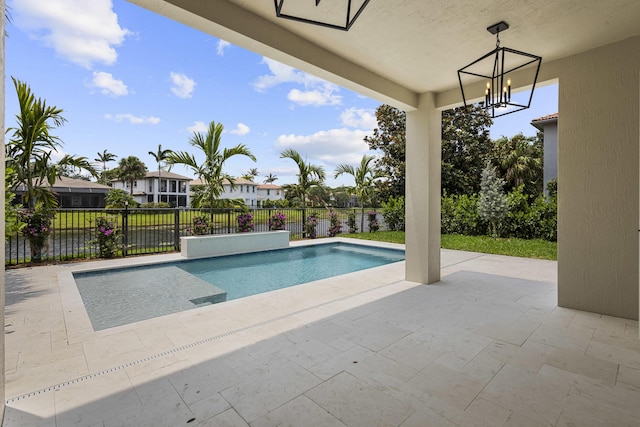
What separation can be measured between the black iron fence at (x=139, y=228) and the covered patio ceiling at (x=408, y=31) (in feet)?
17.6

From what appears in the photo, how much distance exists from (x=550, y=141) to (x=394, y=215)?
22.2ft

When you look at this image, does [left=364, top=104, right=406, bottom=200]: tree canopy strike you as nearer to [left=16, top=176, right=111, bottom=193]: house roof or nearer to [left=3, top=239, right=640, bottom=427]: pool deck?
[left=3, top=239, right=640, bottom=427]: pool deck

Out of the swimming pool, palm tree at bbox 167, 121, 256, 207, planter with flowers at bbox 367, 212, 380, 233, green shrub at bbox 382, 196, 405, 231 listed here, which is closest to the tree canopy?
green shrub at bbox 382, 196, 405, 231

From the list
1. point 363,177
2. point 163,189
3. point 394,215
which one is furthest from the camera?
point 163,189

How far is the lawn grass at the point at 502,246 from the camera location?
6.96 metres

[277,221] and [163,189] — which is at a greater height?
[163,189]

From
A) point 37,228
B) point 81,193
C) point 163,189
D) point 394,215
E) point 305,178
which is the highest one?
point 163,189

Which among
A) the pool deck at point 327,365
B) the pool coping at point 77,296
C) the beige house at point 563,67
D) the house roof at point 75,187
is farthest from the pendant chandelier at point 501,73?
the house roof at point 75,187

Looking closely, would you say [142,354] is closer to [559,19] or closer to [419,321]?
[419,321]

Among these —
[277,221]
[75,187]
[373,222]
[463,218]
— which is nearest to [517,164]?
[463,218]

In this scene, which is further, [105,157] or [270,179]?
[270,179]

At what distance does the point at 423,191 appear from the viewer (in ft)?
14.4

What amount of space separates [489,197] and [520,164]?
313 inches

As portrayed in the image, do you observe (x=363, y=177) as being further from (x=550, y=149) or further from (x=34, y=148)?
(x=34, y=148)
